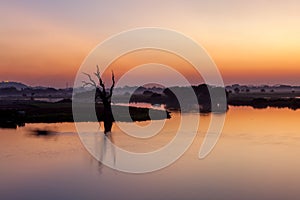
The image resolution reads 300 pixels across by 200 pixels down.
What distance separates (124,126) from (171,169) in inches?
885

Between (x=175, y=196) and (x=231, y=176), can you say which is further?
(x=231, y=176)

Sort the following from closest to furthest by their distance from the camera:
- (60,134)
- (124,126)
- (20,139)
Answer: (20,139)
(60,134)
(124,126)

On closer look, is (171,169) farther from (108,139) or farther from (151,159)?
(108,139)

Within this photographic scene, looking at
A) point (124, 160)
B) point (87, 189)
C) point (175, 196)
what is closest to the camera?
point (175, 196)

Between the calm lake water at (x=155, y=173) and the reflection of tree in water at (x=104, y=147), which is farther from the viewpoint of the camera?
the reflection of tree in water at (x=104, y=147)

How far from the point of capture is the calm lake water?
55.5 ft

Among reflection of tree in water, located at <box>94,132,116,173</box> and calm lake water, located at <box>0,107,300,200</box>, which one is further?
reflection of tree in water, located at <box>94,132,116,173</box>

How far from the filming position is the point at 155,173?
69.4 ft

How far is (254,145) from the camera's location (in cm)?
2981

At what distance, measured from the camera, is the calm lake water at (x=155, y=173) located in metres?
16.9

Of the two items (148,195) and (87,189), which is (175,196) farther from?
(87,189)

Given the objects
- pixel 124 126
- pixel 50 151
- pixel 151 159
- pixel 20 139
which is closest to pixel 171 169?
pixel 151 159

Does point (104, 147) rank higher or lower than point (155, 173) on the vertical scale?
higher

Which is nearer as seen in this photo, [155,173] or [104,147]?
[155,173]
